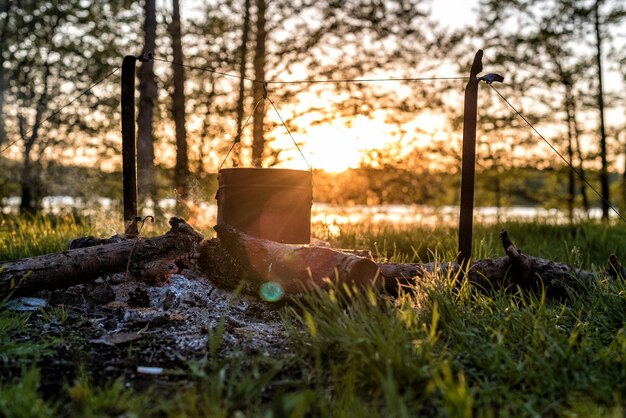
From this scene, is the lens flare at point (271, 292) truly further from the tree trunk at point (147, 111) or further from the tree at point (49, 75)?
the tree at point (49, 75)

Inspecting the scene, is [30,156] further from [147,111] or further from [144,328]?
[144,328]

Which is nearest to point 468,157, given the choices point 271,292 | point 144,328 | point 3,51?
point 271,292

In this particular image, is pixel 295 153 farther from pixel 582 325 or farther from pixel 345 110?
pixel 582 325

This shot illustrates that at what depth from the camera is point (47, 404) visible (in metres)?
2.15

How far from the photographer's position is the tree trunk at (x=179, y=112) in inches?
355

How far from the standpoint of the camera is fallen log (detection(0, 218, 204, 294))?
3681 mm

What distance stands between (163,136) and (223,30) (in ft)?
10.00

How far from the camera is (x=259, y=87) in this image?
348 inches

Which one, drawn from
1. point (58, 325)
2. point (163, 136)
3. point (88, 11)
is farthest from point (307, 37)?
point (58, 325)

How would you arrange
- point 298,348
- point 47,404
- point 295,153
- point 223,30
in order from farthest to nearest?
point 223,30 < point 295,153 < point 298,348 < point 47,404

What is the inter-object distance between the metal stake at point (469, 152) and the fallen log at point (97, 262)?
210 cm

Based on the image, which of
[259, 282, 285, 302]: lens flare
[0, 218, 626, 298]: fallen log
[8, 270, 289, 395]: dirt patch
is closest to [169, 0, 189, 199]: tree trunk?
[0, 218, 626, 298]: fallen log

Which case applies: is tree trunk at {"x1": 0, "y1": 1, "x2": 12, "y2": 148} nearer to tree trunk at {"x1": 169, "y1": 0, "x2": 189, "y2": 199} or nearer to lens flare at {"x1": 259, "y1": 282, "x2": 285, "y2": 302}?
tree trunk at {"x1": 169, "y1": 0, "x2": 189, "y2": 199}

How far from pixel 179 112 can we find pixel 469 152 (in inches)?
241
